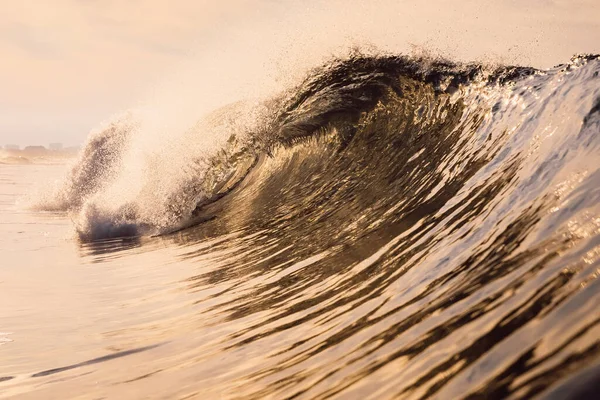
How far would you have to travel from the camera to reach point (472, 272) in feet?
7.38

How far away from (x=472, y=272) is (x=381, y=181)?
116 inches

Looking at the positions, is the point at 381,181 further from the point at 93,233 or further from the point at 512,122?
the point at 93,233

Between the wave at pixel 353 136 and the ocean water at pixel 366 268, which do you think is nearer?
the ocean water at pixel 366 268

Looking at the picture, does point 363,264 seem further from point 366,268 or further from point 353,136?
point 353,136

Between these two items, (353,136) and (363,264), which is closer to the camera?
(363,264)

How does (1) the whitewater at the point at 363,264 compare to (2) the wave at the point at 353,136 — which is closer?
(1) the whitewater at the point at 363,264

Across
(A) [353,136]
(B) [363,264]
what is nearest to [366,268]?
(B) [363,264]

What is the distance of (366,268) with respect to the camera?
3.03m

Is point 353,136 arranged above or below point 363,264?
above

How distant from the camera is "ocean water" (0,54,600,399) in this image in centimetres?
167

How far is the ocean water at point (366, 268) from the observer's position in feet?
5.49

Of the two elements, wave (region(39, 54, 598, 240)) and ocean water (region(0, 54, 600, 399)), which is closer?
ocean water (region(0, 54, 600, 399))

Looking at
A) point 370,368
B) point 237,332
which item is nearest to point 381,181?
point 237,332

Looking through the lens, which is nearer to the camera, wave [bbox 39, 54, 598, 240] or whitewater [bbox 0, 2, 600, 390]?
whitewater [bbox 0, 2, 600, 390]
